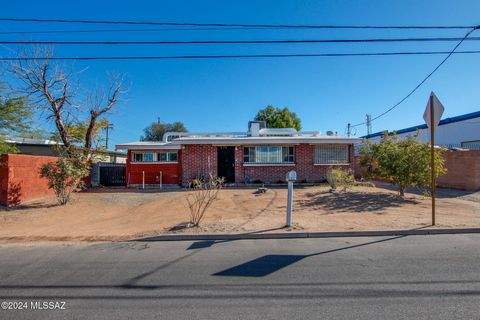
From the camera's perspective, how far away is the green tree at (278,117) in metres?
42.2

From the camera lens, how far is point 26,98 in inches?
528

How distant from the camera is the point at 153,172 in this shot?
18.0 m

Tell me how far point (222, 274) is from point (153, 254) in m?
1.80

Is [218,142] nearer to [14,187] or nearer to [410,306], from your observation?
[14,187]

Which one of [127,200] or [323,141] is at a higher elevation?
[323,141]

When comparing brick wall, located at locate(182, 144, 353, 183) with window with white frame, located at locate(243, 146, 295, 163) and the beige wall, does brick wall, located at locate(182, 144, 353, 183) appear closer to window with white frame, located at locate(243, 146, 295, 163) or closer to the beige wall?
window with white frame, located at locate(243, 146, 295, 163)

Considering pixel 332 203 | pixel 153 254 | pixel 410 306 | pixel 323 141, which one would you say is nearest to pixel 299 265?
pixel 410 306

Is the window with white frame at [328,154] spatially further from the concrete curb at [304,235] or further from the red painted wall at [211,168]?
the concrete curb at [304,235]

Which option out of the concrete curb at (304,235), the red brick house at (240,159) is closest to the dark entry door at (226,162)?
the red brick house at (240,159)

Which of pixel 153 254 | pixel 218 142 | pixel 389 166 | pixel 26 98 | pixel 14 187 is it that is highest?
pixel 26 98

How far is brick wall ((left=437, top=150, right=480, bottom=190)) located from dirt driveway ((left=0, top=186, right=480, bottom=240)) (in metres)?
1.43

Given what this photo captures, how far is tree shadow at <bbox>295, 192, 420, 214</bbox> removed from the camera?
10109 millimetres

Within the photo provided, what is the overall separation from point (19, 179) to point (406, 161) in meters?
15.2

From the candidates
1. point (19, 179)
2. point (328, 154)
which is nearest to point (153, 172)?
point (19, 179)
